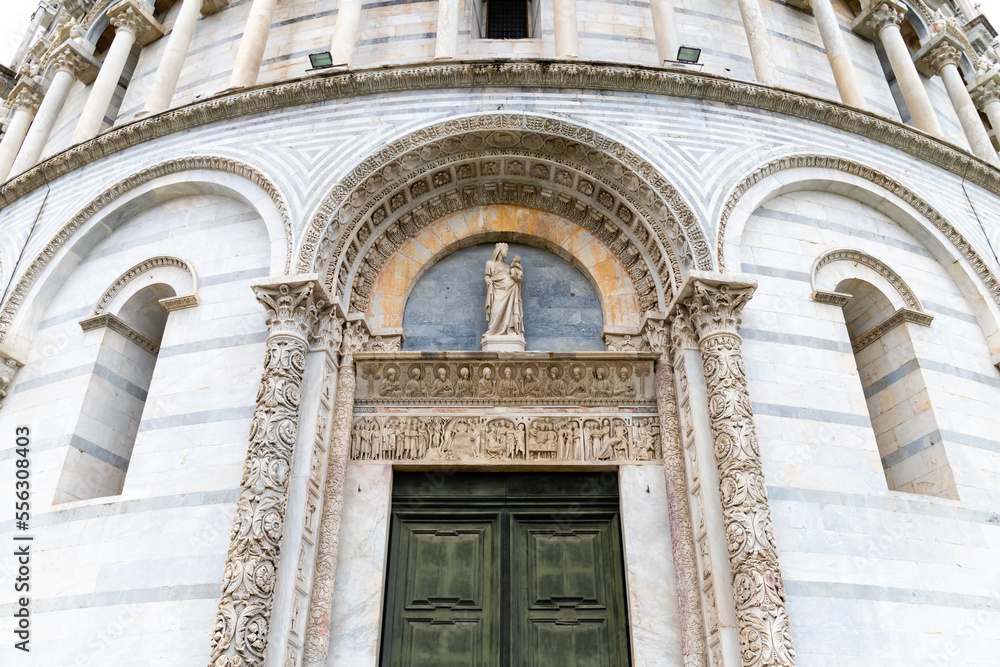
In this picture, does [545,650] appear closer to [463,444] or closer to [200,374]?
[463,444]

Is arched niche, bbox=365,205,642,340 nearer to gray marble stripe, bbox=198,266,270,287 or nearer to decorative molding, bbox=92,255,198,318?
gray marble stripe, bbox=198,266,270,287

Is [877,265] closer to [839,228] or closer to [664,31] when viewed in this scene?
[839,228]

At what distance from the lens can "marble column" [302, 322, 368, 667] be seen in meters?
7.00

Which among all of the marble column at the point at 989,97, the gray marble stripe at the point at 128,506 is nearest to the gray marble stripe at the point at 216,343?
the gray marble stripe at the point at 128,506

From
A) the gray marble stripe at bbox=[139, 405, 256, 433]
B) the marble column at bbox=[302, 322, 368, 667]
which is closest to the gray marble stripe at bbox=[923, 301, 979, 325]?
the marble column at bbox=[302, 322, 368, 667]

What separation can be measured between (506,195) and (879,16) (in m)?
8.19

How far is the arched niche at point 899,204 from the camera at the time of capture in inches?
360

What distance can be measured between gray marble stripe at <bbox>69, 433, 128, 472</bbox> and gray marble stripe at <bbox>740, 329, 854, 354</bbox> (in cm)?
733

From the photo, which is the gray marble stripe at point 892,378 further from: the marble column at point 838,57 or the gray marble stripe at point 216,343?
the gray marble stripe at point 216,343

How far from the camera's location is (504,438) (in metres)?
8.23

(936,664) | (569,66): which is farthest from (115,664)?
(569,66)

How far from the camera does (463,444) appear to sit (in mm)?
8234

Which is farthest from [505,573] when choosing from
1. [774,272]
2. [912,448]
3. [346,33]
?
[346,33]

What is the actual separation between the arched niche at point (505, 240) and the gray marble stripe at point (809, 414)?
185 cm
